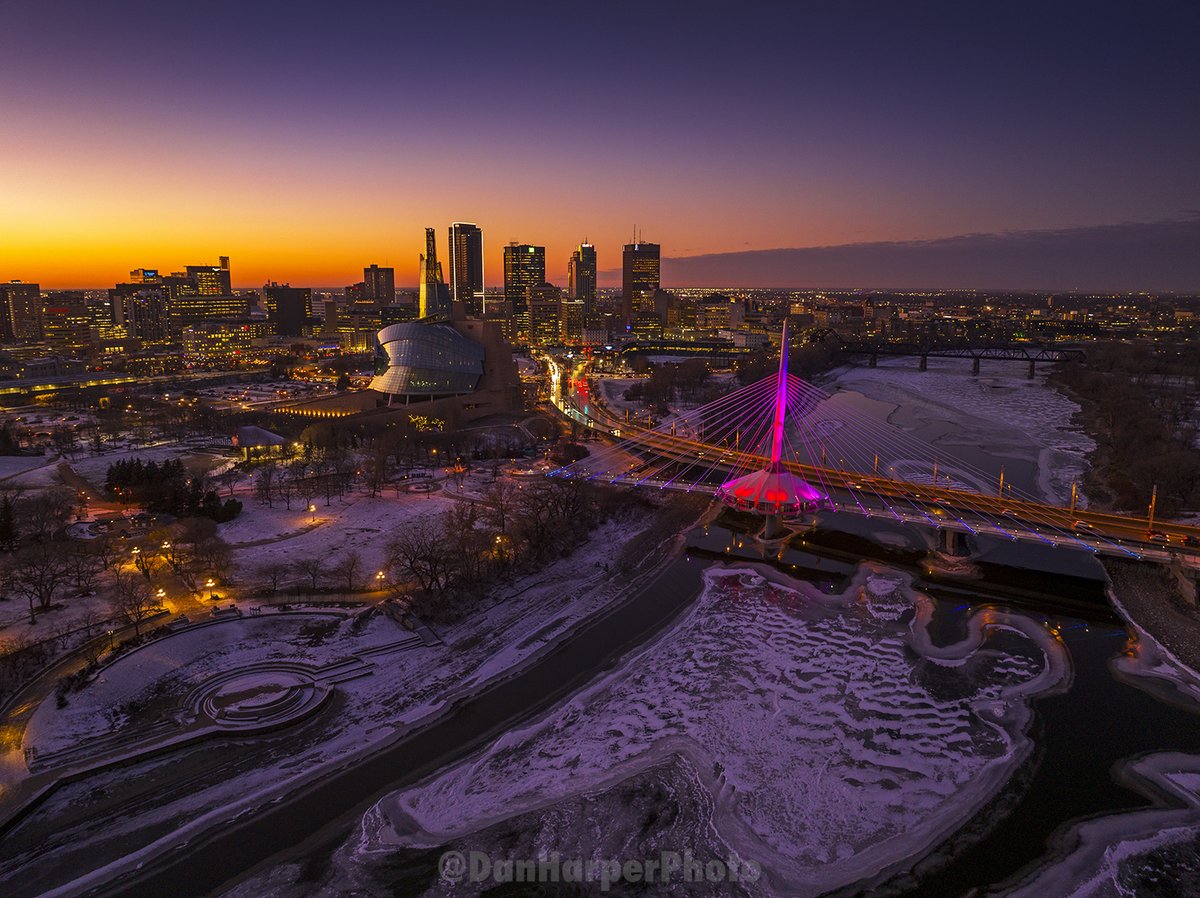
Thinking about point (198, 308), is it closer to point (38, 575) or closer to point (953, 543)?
point (38, 575)

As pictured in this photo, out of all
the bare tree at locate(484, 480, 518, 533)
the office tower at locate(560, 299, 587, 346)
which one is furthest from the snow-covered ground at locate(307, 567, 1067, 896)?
the office tower at locate(560, 299, 587, 346)

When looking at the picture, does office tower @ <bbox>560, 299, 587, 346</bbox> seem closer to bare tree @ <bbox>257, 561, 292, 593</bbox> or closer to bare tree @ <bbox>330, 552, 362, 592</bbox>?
bare tree @ <bbox>330, 552, 362, 592</bbox>

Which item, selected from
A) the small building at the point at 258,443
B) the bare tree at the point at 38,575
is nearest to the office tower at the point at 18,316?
the small building at the point at 258,443

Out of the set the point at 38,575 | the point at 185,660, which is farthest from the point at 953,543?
the point at 38,575

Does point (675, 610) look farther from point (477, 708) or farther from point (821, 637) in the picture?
point (477, 708)

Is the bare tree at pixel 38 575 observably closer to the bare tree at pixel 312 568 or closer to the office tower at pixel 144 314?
the bare tree at pixel 312 568
